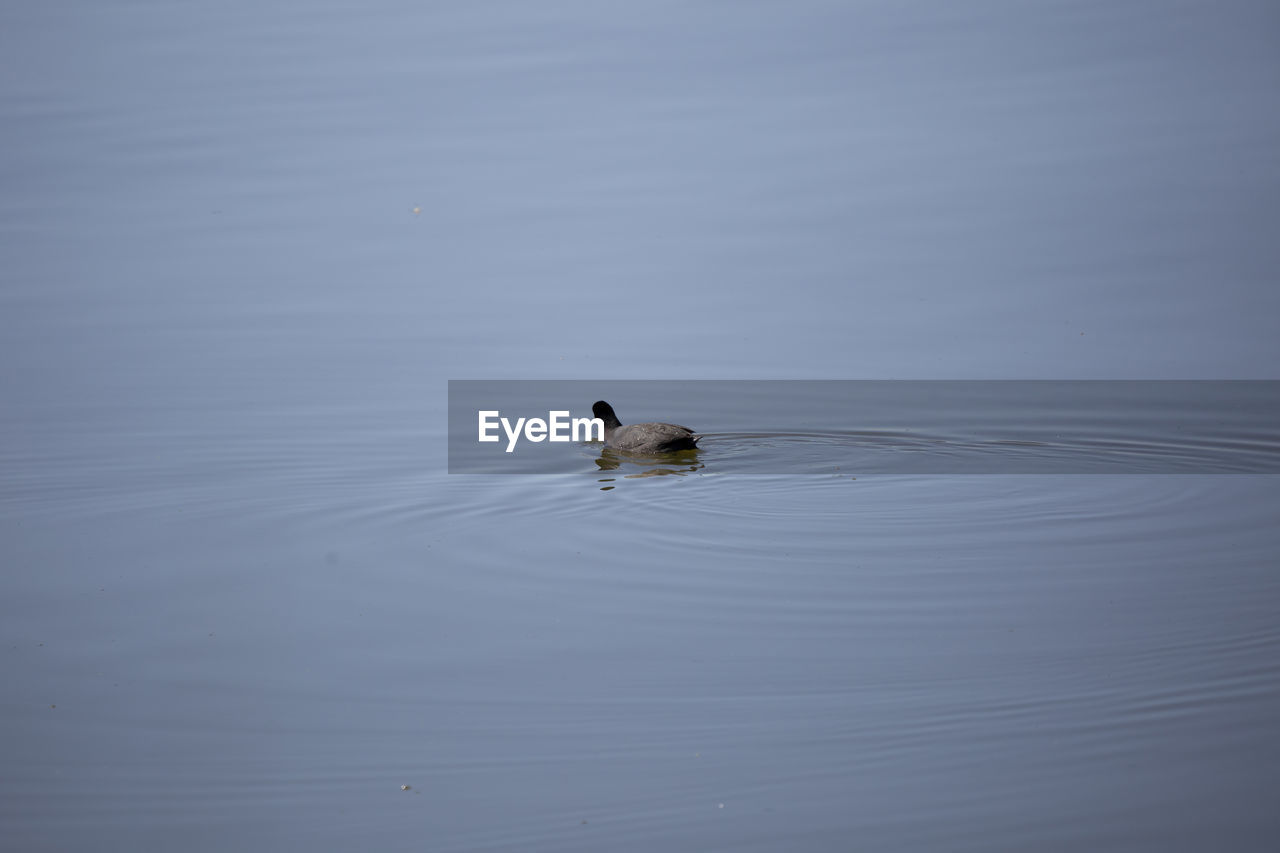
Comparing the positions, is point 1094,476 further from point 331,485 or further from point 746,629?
point 331,485

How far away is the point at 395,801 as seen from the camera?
4.74 m

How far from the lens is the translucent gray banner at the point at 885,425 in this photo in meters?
9.44

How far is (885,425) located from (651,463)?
6.56 ft

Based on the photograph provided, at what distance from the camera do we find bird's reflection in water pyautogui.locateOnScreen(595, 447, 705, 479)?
9.66 m
